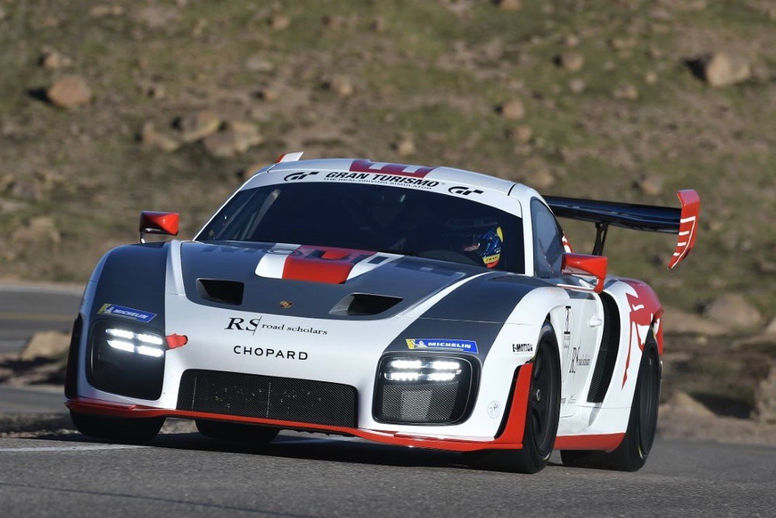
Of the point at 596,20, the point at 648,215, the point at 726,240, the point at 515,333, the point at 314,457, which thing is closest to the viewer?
the point at 515,333

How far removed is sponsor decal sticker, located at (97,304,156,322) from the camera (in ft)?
23.0

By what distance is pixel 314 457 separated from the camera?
770 cm

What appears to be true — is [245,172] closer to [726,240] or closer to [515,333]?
[726,240]

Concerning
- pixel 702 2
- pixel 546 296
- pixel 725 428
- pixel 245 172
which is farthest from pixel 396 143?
pixel 546 296

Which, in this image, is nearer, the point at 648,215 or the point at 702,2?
the point at 648,215

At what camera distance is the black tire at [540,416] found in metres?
7.25

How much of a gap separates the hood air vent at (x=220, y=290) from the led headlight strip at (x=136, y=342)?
0.28m

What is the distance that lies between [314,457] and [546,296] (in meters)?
1.30

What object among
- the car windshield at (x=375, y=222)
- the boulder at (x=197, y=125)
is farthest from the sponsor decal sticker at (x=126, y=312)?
the boulder at (x=197, y=125)

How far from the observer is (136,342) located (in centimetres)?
702

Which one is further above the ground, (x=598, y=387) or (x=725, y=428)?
(x=598, y=387)

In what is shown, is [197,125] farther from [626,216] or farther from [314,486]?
[314,486]

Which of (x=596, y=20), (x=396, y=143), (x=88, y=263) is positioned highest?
(x=596, y=20)

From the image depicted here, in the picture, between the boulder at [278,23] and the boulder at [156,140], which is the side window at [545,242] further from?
the boulder at [278,23]
